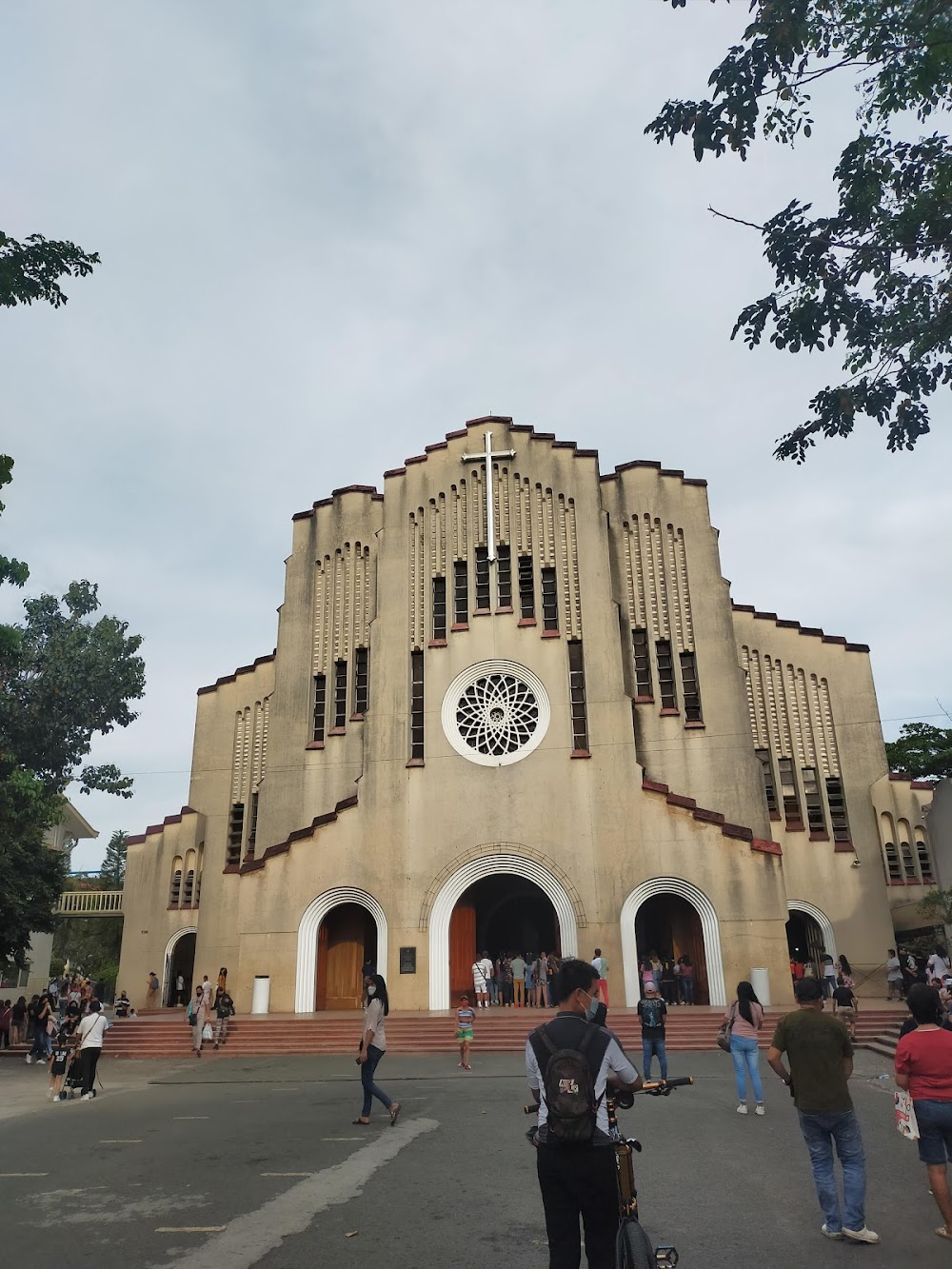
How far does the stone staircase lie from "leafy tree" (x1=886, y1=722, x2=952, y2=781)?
50.1 ft

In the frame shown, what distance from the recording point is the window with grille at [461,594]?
2692 cm

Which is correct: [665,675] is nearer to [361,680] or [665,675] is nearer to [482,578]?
[482,578]

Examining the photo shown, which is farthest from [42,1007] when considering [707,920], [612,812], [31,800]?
[707,920]

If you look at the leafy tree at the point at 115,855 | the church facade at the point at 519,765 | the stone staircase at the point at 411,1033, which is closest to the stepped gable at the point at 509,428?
the church facade at the point at 519,765

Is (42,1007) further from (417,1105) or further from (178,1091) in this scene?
(417,1105)

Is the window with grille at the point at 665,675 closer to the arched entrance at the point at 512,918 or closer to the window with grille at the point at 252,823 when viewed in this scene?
the arched entrance at the point at 512,918

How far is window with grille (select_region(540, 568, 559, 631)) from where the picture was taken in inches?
1040

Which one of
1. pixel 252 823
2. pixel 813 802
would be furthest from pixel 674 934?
pixel 252 823

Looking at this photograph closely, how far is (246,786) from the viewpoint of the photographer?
30.4m

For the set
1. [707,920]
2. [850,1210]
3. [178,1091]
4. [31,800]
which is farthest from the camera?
[707,920]

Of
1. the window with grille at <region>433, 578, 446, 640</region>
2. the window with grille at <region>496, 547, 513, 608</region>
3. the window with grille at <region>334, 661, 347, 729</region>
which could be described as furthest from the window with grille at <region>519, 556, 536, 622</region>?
the window with grille at <region>334, 661, 347, 729</region>

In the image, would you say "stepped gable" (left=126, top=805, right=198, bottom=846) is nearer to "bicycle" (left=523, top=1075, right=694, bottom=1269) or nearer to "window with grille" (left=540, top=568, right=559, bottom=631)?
"window with grille" (left=540, top=568, right=559, bottom=631)

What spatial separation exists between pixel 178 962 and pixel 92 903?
24.5ft

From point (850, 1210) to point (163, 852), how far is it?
29.2 m
